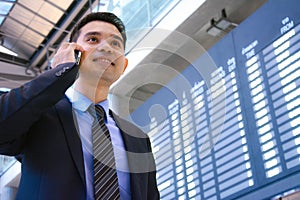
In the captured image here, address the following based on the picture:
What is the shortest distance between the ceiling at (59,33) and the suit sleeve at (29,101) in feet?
10.7

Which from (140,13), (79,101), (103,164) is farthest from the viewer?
(140,13)

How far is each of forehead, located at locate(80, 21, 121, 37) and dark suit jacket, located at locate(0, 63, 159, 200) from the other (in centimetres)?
25

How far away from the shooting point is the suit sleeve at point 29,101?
1.25 meters

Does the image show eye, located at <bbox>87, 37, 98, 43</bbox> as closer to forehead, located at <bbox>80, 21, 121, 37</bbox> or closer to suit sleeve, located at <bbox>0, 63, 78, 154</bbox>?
forehead, located at <bbox>80, 21, 121, 37</bbox>

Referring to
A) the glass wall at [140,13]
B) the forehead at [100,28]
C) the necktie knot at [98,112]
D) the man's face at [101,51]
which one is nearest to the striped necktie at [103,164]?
the necktie knot at [98,112]

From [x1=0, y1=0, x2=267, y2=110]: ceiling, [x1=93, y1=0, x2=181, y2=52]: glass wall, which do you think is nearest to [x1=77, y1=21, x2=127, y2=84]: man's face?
[x1=0, y1=0, x2=267, y2=110]: ceiling

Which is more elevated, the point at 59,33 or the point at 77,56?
the point at 59,33

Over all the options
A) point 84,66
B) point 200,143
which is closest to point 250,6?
point 200,143

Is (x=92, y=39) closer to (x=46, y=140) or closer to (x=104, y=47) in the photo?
(x=104, y=47)

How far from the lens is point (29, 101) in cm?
125

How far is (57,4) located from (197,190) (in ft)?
20.6

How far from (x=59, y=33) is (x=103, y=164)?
8.74 meters

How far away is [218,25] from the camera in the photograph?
5090 mm

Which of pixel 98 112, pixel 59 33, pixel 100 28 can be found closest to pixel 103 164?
pixel 98 112
